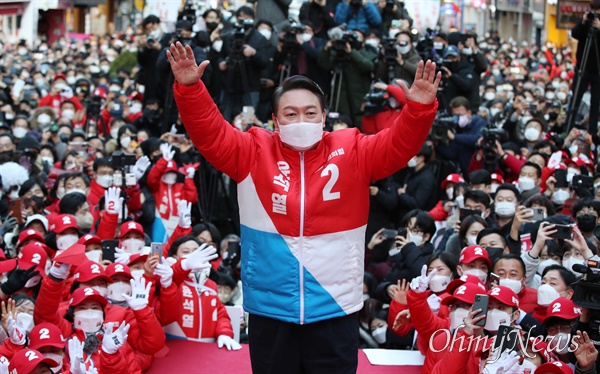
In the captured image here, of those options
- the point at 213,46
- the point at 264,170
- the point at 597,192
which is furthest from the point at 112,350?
the point at 213,46

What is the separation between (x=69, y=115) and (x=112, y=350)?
393 inches

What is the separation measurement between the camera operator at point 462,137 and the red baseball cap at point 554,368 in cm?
544

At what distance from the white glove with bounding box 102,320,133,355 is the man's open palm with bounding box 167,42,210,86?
1.94 metres

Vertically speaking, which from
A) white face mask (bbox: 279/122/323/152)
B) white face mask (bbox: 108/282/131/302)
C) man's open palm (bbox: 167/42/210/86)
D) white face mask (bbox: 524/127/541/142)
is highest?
man's open palm (bbox: 167/42/210/86)

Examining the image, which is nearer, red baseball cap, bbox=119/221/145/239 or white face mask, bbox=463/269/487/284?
white face mask, bbox=463/269/487/284

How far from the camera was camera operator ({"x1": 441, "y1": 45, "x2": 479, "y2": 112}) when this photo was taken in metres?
11.0

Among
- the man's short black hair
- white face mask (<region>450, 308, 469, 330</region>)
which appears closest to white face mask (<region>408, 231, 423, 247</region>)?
white face mask (<region>450, 308, 469, 330</region>)

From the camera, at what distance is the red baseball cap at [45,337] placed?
5.26 m

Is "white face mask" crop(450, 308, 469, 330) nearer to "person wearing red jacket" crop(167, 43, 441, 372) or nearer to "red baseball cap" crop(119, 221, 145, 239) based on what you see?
"person wearing red jacket" crop(167, 43, 441, 372)

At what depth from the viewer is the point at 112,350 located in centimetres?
514

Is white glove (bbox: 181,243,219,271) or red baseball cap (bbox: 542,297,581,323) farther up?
white glove (bbox: 181,243,219,271)

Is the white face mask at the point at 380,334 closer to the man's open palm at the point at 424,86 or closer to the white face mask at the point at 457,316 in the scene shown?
the white face mask at the point at 457,316

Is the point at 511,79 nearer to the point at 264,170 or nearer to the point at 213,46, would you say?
the point at 213,46

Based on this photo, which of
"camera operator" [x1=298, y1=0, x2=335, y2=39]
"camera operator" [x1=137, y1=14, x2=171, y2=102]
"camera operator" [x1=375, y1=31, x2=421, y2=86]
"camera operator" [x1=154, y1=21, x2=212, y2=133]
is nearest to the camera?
"camera operator" [x1=375, y1=31, x2=421, y2=86]
